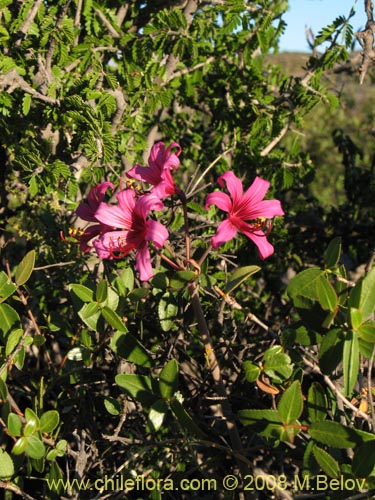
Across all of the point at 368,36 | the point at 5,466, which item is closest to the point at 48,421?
the point at 5,466

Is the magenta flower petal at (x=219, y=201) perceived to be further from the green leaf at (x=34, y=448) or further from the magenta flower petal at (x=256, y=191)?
the green leaf at (x=34, y=448)

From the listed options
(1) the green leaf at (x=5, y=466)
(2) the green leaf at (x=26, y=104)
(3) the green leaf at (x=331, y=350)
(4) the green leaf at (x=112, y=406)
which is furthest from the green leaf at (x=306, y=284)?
(2) the green leaf at (x=26, y=104)

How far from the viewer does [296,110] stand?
2.46 meters

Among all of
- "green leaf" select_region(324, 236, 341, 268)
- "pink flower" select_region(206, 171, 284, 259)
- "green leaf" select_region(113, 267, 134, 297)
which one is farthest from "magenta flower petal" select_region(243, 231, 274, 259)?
"green leaf" select_region(113, 267, 134, 297)

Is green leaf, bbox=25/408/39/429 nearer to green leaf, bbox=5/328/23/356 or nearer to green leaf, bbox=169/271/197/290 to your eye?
green leaf, bbox=5/328/23/356

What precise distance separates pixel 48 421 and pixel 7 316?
29 centimetres

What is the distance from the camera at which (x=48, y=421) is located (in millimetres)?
1492

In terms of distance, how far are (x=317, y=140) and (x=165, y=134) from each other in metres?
4.93

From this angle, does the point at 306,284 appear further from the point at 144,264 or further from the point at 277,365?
the point at 144,264

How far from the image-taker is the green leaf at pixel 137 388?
138 cm

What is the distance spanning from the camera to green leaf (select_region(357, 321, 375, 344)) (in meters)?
1.22

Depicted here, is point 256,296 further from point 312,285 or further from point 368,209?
point 312,285

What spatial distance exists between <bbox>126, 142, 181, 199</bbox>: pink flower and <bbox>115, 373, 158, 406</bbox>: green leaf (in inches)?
16.9

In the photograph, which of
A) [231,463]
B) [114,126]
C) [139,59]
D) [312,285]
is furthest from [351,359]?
[139,59]
